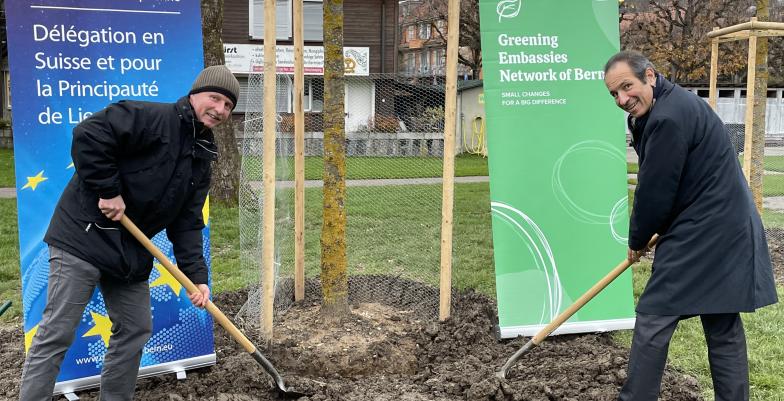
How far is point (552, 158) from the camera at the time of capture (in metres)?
4.81

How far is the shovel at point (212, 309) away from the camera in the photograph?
3137mm

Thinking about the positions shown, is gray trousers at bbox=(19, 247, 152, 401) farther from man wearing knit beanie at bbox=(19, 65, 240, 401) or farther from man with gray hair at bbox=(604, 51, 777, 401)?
man with gray hair at bbox=(604, 51, 777, 401)

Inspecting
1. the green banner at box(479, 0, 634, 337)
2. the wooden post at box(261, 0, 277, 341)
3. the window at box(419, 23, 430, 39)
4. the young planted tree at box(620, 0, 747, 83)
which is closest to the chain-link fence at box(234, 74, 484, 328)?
the wooden post at box(261, 0, 277, 341)

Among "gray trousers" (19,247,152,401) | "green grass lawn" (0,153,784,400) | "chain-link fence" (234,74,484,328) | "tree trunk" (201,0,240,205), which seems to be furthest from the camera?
"tree trunk" (201,0,240,205)

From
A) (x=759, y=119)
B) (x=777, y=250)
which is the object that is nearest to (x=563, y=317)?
(x=759, y=119)

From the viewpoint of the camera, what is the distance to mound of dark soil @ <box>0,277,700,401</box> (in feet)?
12.8

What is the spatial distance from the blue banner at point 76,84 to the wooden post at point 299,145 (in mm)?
918

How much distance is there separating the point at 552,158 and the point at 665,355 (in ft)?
6.11

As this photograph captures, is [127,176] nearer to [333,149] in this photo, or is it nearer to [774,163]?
[333,149]

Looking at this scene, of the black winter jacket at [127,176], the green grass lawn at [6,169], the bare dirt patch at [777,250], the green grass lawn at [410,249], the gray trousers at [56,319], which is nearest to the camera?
the black winter jacket at [127,176]

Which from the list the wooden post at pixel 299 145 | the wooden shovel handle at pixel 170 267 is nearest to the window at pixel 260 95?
the wooden post at pixel 299 145

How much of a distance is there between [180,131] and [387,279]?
3253 mm

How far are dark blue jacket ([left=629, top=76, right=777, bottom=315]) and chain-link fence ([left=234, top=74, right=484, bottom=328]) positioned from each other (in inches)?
90.5

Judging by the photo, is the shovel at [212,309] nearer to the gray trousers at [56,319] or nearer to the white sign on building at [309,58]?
the gray trousers at [56,319]
